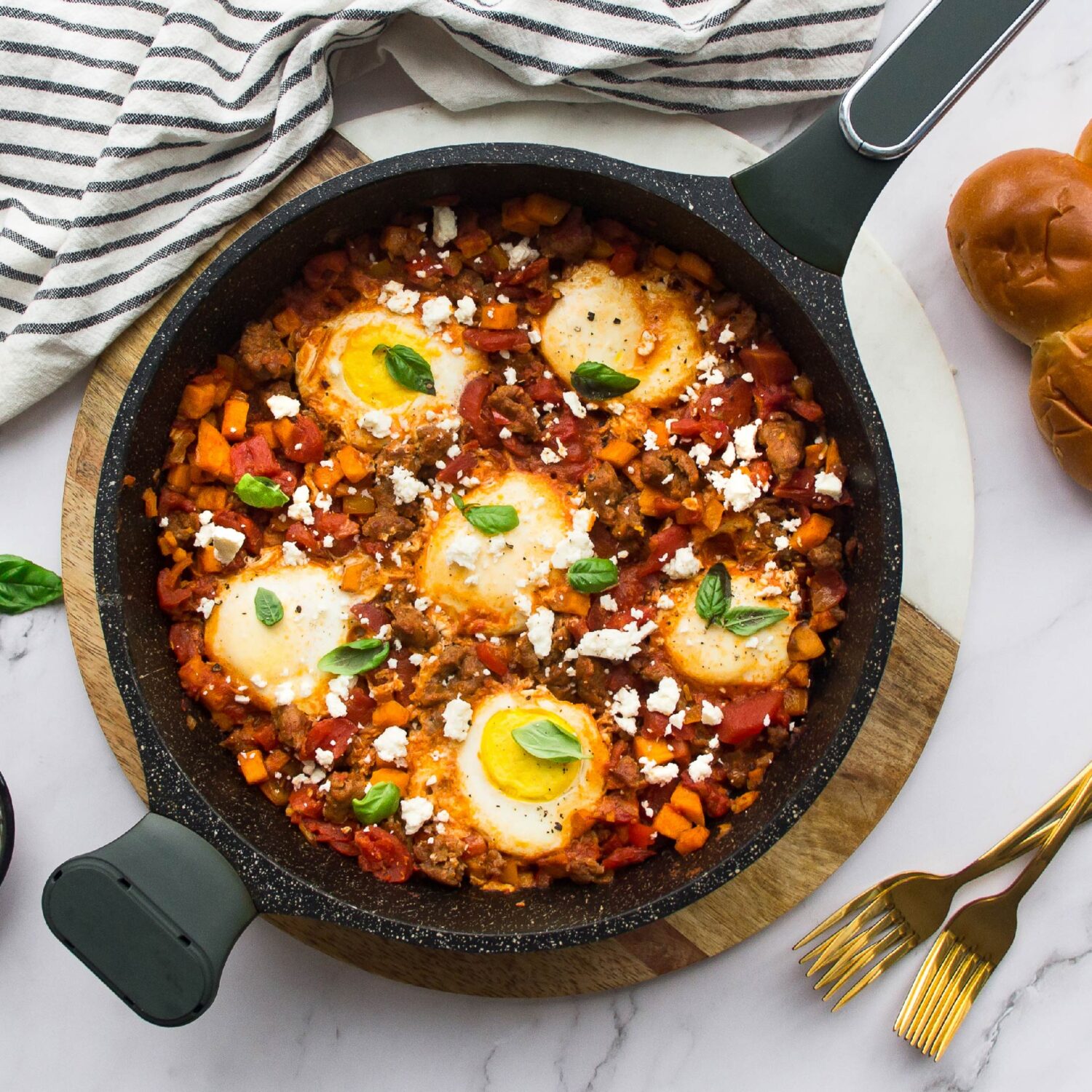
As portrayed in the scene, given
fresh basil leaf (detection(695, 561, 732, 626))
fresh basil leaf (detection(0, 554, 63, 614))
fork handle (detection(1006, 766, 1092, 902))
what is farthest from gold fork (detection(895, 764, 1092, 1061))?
fresh basil leaf (detection(0, 554, 63, 614))

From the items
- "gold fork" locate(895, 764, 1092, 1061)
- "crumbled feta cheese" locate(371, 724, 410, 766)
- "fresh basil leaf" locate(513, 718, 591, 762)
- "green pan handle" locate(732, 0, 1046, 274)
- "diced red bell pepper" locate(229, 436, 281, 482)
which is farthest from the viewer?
"gold fork" locate(895, 764, 1092, 1061)

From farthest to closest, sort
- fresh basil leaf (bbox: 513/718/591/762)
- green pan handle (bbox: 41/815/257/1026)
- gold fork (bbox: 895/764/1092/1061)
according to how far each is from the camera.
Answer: gold fork (bbox: 895/764/1092/1061), fresh basil leaf (bbox: 513/718/591/762), green pan handle (bbox: 41/815/257/1026)

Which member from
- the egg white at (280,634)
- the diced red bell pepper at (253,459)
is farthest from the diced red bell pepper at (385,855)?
the diced red bell pepper at (253,459)

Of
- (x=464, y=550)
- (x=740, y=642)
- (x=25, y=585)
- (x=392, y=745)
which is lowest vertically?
(x=25, y=585)

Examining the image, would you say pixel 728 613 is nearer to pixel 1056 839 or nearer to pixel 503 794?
pixel 503 794

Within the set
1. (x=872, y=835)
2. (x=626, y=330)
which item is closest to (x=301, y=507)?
(x=626, y=330)

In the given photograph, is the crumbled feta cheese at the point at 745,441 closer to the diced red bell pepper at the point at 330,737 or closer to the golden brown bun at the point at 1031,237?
the golden brown bun at the point at 1031,237

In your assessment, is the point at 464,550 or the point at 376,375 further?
the point at 376,375

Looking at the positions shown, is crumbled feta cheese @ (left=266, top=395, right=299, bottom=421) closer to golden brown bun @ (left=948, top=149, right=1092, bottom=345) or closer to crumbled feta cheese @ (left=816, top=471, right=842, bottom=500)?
crumbled feta cheese @ (left=816, top=471, right=842, bottom=500)
